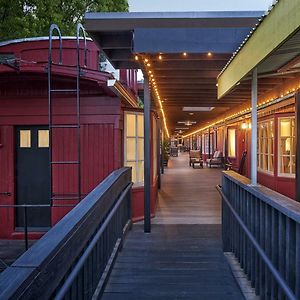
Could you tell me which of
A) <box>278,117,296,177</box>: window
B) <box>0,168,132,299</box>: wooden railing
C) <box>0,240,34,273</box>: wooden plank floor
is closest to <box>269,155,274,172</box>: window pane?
<box>278,117,296,177</box>: window

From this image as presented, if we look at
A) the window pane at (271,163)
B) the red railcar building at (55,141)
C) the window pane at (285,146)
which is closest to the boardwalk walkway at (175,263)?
the red railcar building at (55,141)

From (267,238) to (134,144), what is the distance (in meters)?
5.09

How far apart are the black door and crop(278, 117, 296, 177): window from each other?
545cm

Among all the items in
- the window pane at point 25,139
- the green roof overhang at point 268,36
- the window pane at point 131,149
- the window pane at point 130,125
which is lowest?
the window pane at point 131,149

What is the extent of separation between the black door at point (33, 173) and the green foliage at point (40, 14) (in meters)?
11.0

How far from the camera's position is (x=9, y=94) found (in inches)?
320

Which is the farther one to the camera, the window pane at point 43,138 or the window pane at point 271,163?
the window pane at point 271,163

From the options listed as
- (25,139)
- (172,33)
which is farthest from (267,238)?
(25,139)

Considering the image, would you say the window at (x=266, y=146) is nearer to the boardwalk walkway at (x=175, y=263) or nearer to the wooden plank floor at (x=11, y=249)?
the boardwalk walkway at (x=175, y=263)

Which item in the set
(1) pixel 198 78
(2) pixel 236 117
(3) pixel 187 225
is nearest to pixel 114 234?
(3) pixel 187 225

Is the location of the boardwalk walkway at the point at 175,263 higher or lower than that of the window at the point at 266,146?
lower

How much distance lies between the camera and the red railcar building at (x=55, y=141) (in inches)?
307

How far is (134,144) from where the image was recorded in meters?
8.17

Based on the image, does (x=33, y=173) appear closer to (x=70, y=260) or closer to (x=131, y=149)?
(x=131, y=149)
